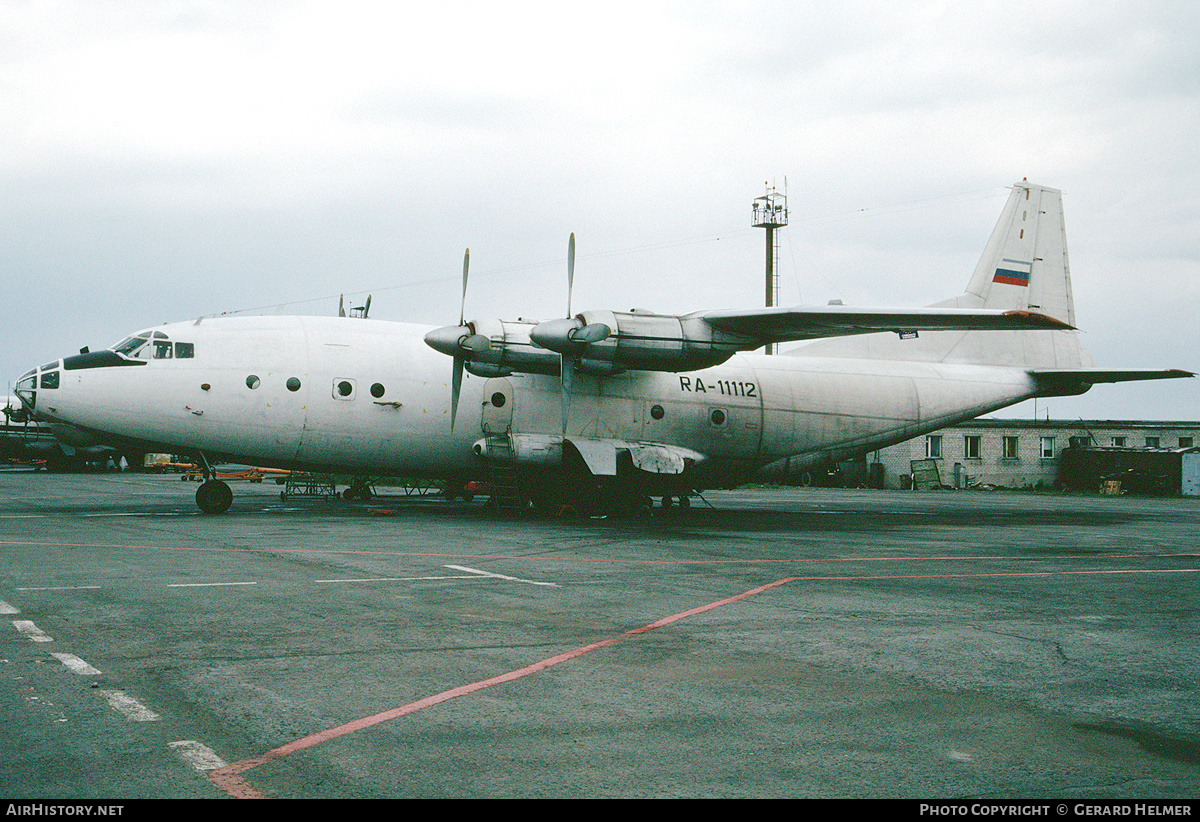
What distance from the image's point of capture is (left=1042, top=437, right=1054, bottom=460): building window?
179 ft

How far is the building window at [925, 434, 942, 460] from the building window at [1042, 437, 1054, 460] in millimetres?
6231

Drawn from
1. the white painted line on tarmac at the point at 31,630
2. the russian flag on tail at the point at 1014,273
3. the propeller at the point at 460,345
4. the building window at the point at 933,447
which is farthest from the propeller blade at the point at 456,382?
the building window at the point at 933,447

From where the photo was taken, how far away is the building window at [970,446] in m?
54.4

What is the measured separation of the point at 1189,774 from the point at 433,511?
20.6m

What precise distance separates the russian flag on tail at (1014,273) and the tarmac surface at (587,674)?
14273 millimetres

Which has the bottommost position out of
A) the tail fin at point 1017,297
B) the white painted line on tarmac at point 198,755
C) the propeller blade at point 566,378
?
the white painted line on tarmac at point 198,755

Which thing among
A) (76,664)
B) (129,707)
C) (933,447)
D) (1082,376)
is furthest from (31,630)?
(933,447)

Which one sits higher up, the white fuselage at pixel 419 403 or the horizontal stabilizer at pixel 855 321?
the horizontal stabilizer at pixel 855 321

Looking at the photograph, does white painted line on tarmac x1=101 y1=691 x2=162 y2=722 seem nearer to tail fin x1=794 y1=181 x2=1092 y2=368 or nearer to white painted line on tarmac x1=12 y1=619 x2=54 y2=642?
white painted line on tarmac x1=12 y1=619 x2=54 y2=642

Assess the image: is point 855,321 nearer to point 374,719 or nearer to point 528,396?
point 528,396

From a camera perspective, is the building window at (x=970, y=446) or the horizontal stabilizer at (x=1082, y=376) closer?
the horizontal stabilizer at (x=1082, y=376)

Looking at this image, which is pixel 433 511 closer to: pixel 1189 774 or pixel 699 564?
pixel 699 564

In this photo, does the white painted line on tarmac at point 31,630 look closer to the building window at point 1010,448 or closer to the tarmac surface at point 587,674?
the tarmac surface at point 587,674

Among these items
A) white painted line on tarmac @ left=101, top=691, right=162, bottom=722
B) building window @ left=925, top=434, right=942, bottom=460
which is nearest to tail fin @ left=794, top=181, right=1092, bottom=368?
white painted line on tarmac @ left=101, top=691, right=162, bottom=722
